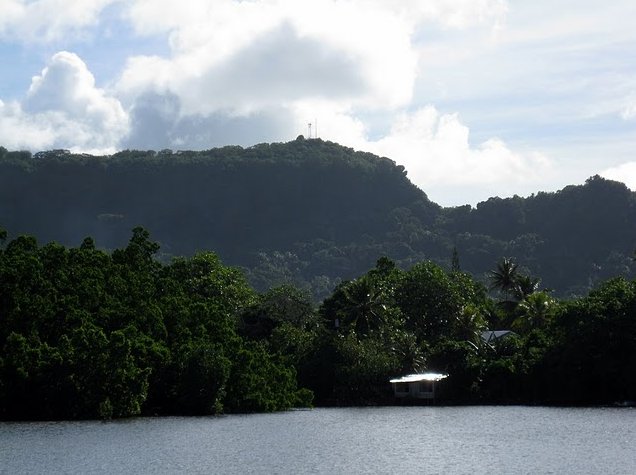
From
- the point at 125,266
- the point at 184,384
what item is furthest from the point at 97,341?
the point at 125,266

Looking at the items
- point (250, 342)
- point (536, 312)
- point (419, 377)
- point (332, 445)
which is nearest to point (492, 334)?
point (536, 312)

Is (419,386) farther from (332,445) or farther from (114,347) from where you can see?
(332,445)

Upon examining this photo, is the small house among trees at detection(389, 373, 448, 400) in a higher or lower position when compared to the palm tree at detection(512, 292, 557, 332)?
lower

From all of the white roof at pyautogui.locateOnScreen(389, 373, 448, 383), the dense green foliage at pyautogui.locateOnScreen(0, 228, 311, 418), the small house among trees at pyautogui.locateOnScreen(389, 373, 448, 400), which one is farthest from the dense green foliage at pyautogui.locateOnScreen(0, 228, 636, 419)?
the small house among trees at pyautogui.locateOnScreen(389, 373, 448, 400)

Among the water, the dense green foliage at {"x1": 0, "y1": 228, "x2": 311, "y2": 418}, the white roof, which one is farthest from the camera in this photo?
the white roof

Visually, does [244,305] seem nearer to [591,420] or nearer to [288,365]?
[288,365]

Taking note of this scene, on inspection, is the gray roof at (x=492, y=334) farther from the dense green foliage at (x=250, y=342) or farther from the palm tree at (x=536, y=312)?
the palm tree at (x=536, y=312)

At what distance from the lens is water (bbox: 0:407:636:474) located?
144 ft

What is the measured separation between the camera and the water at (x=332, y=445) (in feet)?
144

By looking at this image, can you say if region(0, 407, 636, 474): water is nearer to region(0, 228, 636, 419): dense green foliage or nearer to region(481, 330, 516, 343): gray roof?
region(0, 228, 636, 419): dense green foliage

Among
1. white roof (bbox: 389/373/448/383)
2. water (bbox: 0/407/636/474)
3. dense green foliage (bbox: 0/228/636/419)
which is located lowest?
water (bbox: 0/407/636/474)

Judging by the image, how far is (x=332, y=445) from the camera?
175ft

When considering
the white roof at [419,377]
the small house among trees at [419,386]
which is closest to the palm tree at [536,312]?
the white roof at [419,377]

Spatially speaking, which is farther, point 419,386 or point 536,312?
point 536,312
